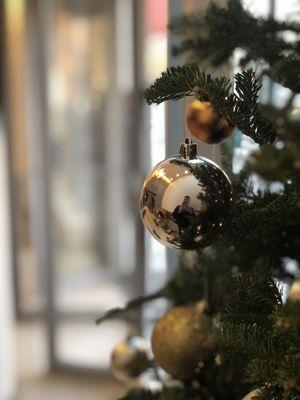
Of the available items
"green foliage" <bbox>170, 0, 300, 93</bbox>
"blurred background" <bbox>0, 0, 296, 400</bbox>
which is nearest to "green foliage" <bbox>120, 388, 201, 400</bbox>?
"green foliage" <bbox>170, 0, 300, 93</bbox>

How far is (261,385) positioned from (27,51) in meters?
1.92

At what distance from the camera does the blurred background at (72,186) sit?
6.77 ft

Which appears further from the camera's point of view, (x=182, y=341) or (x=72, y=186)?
(x=72, y=186)

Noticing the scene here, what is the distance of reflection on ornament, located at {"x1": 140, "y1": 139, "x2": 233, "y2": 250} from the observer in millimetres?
478

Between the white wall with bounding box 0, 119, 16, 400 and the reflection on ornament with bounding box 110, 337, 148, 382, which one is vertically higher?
the reflection on ornament with bounding box 110, 337, 148, 382

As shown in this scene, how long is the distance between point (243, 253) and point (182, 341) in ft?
0.46

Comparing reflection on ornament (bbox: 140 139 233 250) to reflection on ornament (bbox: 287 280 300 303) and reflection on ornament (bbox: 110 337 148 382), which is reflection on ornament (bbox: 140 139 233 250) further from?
reflection on ornament (bbox: 110 337 148 382)

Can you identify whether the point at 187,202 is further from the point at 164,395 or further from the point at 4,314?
the point at 4,314

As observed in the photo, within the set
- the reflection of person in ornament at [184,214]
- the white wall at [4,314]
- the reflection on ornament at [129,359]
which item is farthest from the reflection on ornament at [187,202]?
the white wall at [4,314]

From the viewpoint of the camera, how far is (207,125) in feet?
2.21

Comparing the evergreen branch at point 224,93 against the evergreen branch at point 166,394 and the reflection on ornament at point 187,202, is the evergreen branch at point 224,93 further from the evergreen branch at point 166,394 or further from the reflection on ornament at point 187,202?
the evergreen branch at point 166,394

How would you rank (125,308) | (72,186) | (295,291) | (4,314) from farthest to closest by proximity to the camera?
(72,186)
(4,314)
(125,308)
(295,291)

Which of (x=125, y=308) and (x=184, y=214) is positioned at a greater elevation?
(x=184, y=214)

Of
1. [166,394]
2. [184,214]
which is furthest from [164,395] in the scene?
[184,214]
